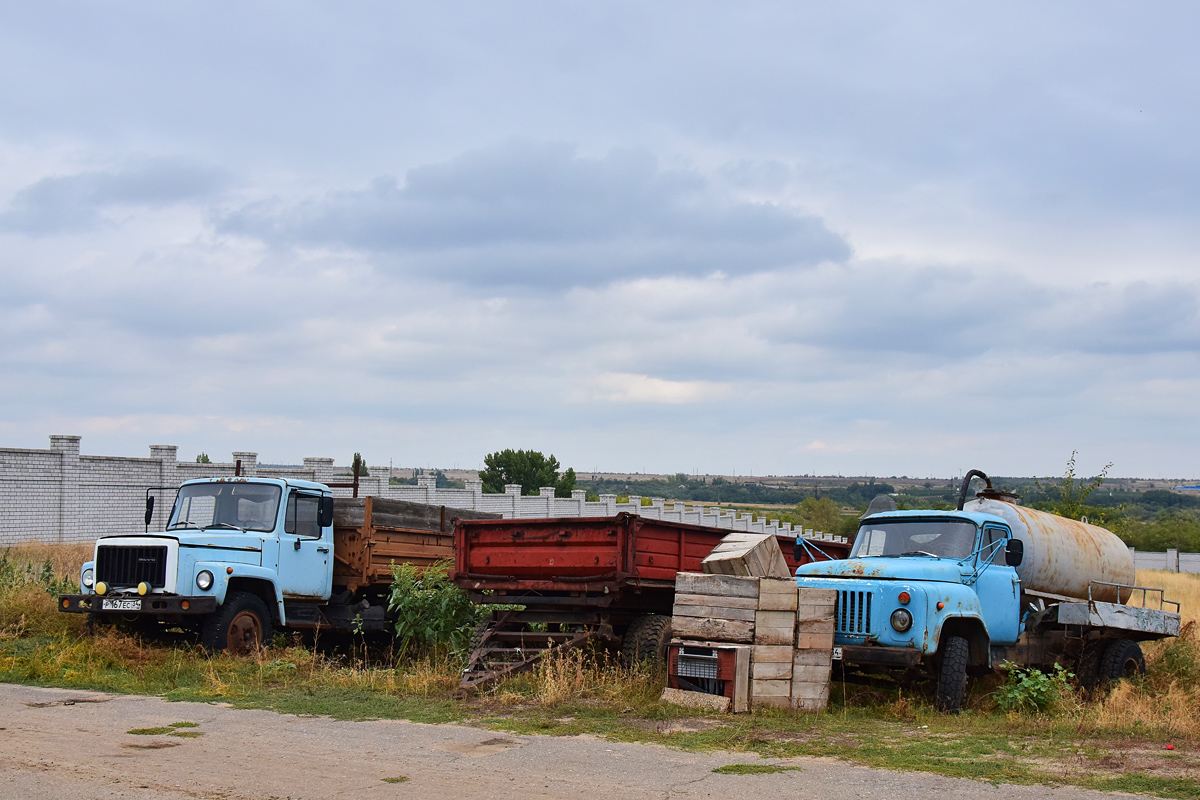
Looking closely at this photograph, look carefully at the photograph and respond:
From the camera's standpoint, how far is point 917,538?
12289 mm

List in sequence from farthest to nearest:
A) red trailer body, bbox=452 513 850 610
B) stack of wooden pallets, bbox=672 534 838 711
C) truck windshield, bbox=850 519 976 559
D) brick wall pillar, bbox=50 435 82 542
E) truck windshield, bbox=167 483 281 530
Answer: brick wall pillar, bbox=50 435 82 542 < truck windshield, bbox=167 483 281 530 < red trailer body, bbox=452 513 850 610 < truck windshield, bbox=850 519 976 559 < stack of wooden pallets, bbox=672 534 838 711

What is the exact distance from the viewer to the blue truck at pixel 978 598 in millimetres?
10898

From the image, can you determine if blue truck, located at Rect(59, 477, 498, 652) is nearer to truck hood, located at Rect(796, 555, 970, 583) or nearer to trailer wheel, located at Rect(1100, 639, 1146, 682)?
truck hood, located at Rect(796, 555, 970, 583)

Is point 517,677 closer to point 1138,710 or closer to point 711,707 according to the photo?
point 711,707

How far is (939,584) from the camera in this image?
11.2 metres

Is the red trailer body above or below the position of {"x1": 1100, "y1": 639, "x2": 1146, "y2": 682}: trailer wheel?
above

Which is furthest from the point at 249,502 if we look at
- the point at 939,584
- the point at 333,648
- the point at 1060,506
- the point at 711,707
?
the point at 1060,506

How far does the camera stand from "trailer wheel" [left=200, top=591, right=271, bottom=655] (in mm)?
13656

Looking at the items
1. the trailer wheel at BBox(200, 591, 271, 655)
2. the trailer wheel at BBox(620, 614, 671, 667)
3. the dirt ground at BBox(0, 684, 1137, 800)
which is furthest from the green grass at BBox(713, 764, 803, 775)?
the trailer wheel at BBox(200, 591, 271, 655)

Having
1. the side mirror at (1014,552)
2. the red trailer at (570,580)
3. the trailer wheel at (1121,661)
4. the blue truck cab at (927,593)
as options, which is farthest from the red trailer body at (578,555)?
the trailer wheel at (1121,661)

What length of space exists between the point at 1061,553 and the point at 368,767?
29.7ft

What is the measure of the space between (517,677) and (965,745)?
486 centimetres

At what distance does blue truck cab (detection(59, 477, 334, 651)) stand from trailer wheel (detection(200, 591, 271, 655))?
1 centimetres

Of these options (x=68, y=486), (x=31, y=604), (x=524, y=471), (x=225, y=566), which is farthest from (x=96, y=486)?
(x=524, y=471)
